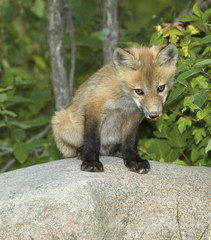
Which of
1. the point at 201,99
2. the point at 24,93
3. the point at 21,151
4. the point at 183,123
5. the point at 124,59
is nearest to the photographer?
the point at 201,99

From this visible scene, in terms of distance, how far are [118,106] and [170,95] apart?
603 millimetres

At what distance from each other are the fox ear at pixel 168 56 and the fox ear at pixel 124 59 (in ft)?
0.72

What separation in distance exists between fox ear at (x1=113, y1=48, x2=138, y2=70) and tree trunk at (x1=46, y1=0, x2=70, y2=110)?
191cm

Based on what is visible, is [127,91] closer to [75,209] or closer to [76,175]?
[76,175]

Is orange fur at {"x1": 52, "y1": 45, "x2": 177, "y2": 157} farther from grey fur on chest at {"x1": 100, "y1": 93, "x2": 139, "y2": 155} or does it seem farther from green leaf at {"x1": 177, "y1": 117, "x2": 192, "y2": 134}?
green leaf at {"x1": 177, "y1": 117, "x2": 192, "y2": 134}

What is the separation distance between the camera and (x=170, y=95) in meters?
4.00

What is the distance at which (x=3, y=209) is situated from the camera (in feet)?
10.3

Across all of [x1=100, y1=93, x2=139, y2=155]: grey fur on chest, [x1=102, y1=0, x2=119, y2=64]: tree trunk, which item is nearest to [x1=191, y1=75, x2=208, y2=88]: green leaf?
[x1=100, y1=93, x2=139, y2=155]: grey fur on chest

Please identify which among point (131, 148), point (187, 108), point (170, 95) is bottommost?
point (131, 148)

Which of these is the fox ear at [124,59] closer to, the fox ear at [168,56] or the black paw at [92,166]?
the fox ear at [168,56]

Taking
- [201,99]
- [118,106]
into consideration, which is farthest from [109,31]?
[201,99]

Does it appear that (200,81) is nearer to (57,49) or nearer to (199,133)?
(199,133)

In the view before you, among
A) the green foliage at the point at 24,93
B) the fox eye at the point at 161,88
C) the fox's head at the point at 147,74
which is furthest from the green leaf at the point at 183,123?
the green foliage at the point at 24,93

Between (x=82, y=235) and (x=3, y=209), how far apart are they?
1.95ft
